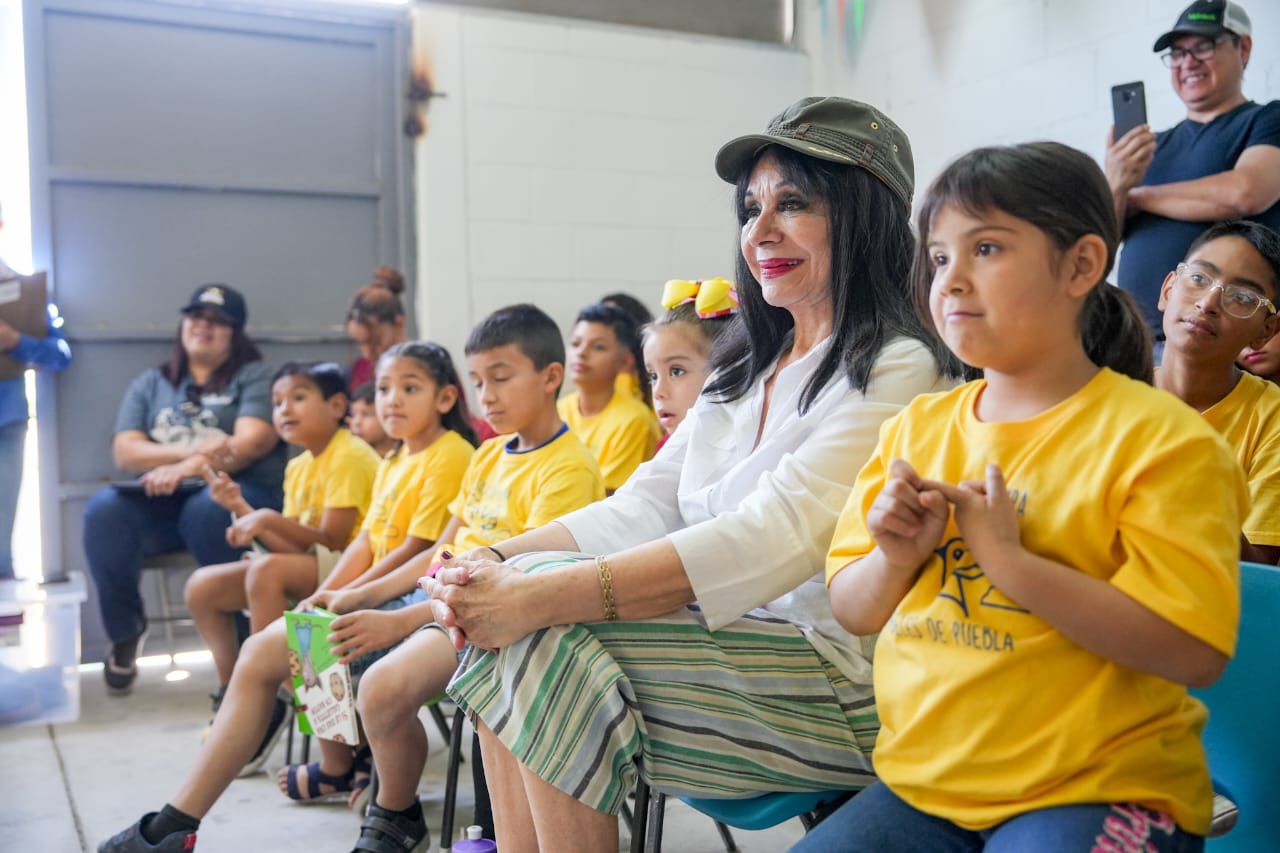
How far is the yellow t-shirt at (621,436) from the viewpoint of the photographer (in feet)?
9.50

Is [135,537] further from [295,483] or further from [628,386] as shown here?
[628,386]

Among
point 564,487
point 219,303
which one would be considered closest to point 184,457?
point 219,303

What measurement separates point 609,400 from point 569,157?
1.83m

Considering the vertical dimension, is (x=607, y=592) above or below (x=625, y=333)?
below

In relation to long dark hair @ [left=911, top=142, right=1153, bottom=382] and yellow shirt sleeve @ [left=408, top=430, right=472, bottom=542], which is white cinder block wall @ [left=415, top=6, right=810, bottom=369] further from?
long dark hair @ [left=911, top=142, right=1153, bottom=382]

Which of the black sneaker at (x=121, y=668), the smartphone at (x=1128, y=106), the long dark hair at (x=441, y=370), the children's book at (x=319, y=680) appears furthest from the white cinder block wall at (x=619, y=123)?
the children's book at (x=319, y=680)

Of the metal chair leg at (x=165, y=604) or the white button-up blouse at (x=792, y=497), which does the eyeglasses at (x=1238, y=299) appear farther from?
the metal chair leg at (x=165, y=604)

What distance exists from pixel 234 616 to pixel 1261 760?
2738mm

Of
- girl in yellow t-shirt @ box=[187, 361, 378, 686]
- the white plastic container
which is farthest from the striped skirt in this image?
the white plastic container

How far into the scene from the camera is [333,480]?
10.1 feet

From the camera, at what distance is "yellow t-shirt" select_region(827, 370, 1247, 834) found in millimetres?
894

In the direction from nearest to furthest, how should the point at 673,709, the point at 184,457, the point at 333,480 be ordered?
the point at 673,709, the point at 333,480, the point at 184,457

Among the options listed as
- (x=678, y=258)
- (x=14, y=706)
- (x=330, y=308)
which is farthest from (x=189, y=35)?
(x=14, y=706)

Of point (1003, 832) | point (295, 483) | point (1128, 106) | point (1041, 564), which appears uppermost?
point (1128, 106)
